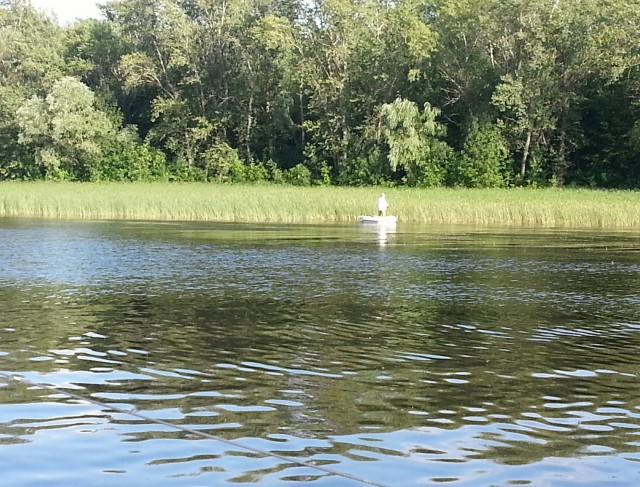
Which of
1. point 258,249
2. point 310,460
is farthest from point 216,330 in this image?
point 258,249

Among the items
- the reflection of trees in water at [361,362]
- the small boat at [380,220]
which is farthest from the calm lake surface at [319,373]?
the small boat at [380,220]

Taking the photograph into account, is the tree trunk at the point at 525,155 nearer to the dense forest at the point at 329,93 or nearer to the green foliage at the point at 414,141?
the dense forest at the point at 329,93

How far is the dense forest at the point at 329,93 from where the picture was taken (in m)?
54.4

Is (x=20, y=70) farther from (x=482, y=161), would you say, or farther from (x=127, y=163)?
(x=482, y=161)

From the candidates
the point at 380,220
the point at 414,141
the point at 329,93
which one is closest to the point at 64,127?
the point at 329,93

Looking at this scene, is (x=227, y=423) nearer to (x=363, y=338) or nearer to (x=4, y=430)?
(x=4, y=430)

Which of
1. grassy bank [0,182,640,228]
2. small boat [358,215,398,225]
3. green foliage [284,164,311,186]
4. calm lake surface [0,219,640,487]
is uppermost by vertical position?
green foliage [284,164,311,186]

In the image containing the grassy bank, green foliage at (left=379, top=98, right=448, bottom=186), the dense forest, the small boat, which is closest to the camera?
the small boat

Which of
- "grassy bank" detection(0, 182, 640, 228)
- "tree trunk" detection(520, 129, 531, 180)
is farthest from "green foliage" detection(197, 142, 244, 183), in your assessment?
"grassy bank" detection(0, 182, 640, 228)

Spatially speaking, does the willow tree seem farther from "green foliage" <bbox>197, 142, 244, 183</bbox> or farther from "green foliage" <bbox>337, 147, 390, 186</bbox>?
"green foliage" <bbox>337, 147, 390, 186</bbox>

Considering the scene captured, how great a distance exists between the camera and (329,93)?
6100cm

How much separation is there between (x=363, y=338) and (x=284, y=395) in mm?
3580

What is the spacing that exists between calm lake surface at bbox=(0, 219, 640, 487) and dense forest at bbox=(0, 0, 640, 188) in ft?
110

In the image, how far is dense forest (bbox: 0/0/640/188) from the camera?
178ft
